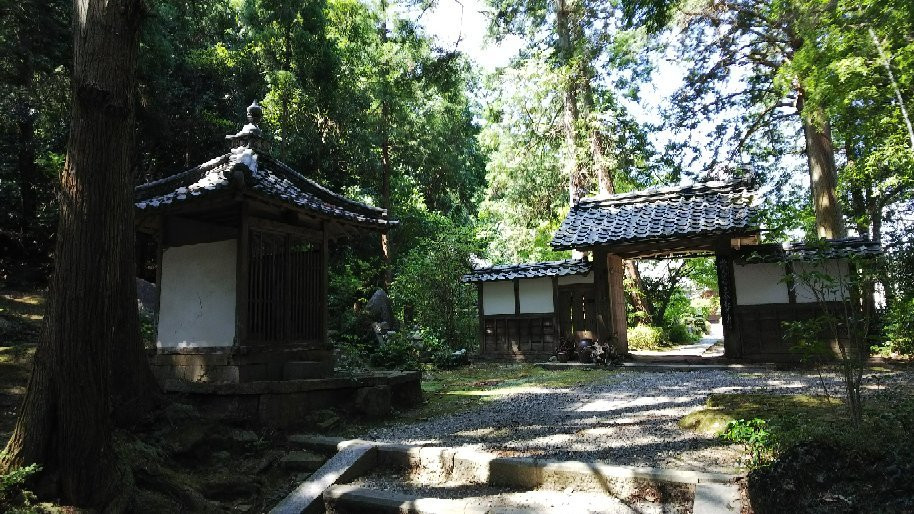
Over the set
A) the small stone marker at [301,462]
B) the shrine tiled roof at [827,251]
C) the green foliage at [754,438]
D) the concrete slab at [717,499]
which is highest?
the shrine tiled roof at [827,251]

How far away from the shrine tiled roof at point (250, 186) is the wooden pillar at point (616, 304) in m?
7.70

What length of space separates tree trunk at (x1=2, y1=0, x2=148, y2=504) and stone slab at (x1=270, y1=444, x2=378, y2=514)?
48.2 inches

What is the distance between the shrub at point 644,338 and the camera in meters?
17.7

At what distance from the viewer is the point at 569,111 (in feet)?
60.0

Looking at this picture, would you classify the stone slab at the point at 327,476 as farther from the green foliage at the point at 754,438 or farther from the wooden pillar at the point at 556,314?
the wooden pillar at the point at 556,314

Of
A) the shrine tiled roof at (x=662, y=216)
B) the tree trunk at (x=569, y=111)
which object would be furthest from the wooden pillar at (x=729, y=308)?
the tree trunk at (x=569, y=111)

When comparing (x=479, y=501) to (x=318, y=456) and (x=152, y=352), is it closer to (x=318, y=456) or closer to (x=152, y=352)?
(x=318, y=456)

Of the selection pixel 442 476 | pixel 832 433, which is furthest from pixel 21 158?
pixel 832 433

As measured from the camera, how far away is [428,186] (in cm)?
2562

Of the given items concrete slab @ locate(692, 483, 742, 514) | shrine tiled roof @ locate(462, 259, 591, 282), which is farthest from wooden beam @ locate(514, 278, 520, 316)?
concrete slab @ locate(692, 483, 742, 514)

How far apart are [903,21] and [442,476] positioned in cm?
900

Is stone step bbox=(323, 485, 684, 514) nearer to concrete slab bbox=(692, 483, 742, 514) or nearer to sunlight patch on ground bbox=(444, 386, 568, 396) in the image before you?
concrete slab bbox=(692, 483, 742, 514)

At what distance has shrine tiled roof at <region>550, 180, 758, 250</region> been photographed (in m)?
12.0

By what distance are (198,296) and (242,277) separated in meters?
0.93
